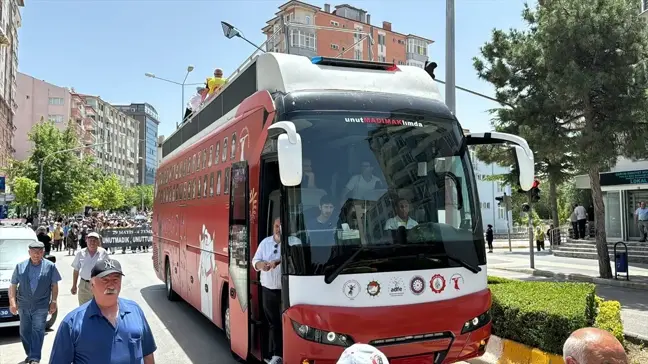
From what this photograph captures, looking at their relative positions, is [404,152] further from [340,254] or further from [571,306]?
[571,306]

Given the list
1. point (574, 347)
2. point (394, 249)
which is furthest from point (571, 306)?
point (574, 347)

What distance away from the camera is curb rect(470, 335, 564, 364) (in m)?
6.51

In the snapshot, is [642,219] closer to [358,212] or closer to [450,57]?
[450,57]

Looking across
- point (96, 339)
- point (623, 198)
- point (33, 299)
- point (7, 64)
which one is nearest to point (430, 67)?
point (96, 339)

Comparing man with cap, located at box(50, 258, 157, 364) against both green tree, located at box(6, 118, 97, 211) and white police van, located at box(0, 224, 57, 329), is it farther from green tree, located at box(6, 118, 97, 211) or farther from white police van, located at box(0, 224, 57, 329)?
green tree, located at box(6, 118, 97, 211)

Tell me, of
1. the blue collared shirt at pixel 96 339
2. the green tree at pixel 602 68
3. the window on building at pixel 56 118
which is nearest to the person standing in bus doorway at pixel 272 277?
the blue collared shirt at pixel 96 339

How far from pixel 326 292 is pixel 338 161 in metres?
1.30

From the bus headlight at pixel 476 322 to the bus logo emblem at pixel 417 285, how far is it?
0.63 metres

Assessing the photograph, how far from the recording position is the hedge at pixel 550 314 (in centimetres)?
638

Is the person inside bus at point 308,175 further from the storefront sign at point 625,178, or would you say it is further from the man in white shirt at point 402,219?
the storefront sign at point 625,178

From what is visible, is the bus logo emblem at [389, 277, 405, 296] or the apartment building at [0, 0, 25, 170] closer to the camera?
the bus logo emblem at [389, 277, 405, 296]

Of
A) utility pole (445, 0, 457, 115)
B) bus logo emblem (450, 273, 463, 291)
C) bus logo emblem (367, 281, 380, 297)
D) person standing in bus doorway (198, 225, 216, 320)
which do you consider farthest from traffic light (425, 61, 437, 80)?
person standing in bus doorway (198, 225, 216, 320)

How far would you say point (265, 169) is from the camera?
600cm

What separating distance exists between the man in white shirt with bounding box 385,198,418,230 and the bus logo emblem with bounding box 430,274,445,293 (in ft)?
1.84
